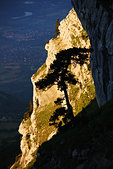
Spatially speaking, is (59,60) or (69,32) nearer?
(59,60)

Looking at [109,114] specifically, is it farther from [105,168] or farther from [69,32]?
[69,32]

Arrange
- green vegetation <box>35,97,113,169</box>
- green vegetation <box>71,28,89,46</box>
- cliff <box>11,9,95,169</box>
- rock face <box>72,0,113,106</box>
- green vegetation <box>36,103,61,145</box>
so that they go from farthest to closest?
green vegetation <box>71,28,89,46</box>, green vegetation <box>36,103,61,145</box>, cliff <box>11,9,95,169</box>, rock face <box>72,0,113,106</box>, green vegetation <box>35,97,113,169</box>

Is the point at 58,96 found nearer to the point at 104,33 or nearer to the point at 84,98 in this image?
the point at 84,98

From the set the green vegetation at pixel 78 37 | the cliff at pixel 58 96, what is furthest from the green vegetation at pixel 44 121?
the green vegetation at pixel 78 37

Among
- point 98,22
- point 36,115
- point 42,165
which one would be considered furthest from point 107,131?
point 36,115

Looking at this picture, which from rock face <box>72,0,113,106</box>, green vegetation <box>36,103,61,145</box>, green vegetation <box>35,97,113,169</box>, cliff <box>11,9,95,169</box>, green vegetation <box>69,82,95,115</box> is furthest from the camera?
green vegetation <box>36,103,61,145</box>

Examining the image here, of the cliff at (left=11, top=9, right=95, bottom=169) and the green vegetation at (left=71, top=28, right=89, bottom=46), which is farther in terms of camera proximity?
the green vegetation at (left=71, top=28, right=89, bottom=46)

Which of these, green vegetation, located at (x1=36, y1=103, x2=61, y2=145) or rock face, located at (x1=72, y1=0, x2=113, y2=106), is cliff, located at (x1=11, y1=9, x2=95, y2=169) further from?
rock face, located at (x1=72, y1=0, x2=113, y2=106)

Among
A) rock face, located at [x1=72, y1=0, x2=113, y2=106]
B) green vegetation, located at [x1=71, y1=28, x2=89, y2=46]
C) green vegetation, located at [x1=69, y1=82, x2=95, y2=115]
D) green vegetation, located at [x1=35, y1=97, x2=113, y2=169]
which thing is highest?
green vegetation, located at [x1=71, y1=28, x2=89, y2=46]

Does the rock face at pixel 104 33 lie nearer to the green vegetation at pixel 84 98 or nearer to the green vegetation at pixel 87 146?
the green vegetation at pixel 87 146

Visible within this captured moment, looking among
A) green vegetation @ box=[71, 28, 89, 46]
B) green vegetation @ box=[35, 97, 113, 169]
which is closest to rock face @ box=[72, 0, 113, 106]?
green vegetation @ box=[35, 97, 113, 169]
